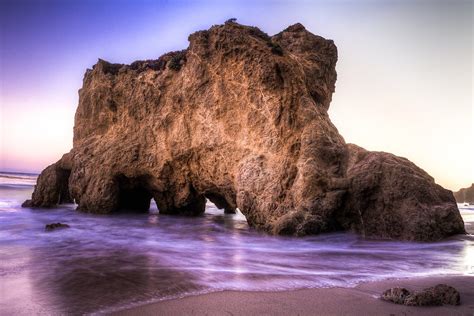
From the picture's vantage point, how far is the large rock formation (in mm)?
8688

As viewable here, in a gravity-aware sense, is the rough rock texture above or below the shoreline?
above

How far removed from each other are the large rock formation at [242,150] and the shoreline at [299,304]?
183 inches

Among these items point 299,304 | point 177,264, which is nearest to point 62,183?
point 177,264

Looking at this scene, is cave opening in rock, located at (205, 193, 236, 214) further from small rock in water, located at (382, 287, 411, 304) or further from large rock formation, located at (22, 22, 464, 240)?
small rock in water, located at (382, 287, 411, 304)

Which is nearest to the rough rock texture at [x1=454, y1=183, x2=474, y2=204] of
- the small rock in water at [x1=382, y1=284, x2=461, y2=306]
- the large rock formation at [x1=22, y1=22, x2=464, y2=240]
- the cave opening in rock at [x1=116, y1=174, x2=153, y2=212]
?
the large rock formation at [x1=22, y1=22, x2=464, y2=240]

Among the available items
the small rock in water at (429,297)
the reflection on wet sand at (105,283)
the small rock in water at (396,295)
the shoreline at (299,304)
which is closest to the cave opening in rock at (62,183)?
the reflection on wet sand at (105,283)

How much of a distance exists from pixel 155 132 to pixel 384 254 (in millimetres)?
9901

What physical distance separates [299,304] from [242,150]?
7.82 meters

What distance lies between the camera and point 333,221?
9.09 m

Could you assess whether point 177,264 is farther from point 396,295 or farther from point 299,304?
point 396,295

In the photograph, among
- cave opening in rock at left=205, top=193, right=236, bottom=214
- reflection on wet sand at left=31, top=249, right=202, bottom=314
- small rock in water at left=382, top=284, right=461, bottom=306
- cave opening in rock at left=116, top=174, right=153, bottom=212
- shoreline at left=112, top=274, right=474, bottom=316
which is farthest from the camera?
cave opening in rock at left=205, top=193, right=236, bottom=214

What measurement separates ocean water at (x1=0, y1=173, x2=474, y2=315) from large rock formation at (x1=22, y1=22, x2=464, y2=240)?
2.65 feet

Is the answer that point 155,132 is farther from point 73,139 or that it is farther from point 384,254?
point 384,254

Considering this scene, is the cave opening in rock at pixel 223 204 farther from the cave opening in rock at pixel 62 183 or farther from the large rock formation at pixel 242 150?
the cave opening in rock at pixel 62 183
